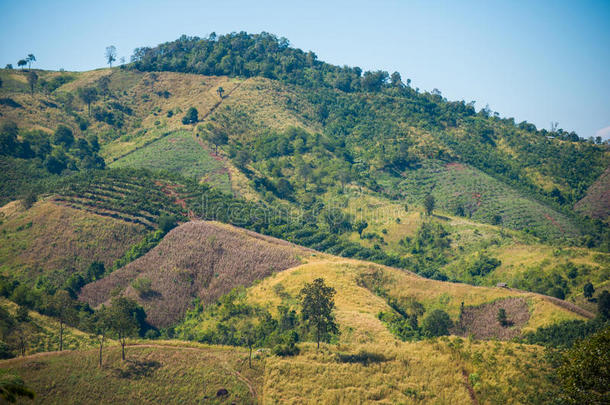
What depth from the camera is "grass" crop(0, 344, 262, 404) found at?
3834 centimetres

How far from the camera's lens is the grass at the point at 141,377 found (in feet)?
126

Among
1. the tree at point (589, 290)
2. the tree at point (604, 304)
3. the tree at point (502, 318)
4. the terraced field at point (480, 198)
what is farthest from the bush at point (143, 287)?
the terraced field at point (480, 198)

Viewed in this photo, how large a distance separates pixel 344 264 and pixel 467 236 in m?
45.7

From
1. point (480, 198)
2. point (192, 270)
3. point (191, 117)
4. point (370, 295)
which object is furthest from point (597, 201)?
point (191, 117)

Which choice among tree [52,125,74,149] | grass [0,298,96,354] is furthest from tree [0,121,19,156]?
grass [0,298,96,354]

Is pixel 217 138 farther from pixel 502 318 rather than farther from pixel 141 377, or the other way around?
pixel 502 318

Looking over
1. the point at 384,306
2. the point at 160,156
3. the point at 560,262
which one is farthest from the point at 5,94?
the point at 560,262

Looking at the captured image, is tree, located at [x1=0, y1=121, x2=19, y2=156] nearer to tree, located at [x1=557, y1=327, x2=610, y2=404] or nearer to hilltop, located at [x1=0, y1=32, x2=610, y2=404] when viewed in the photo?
hilltop, located at [x1=0, y1=32, x2=610, y2=404]

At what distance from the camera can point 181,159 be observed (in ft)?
415

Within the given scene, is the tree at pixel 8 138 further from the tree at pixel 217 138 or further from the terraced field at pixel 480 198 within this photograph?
the terraced field at pixel 480 198

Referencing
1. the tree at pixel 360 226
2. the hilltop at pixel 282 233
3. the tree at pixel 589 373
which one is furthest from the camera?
the tree at pixel 360 226

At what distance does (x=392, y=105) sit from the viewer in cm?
17175

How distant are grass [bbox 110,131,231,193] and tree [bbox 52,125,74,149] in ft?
50.6

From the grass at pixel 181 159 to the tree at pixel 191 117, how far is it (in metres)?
6.67
